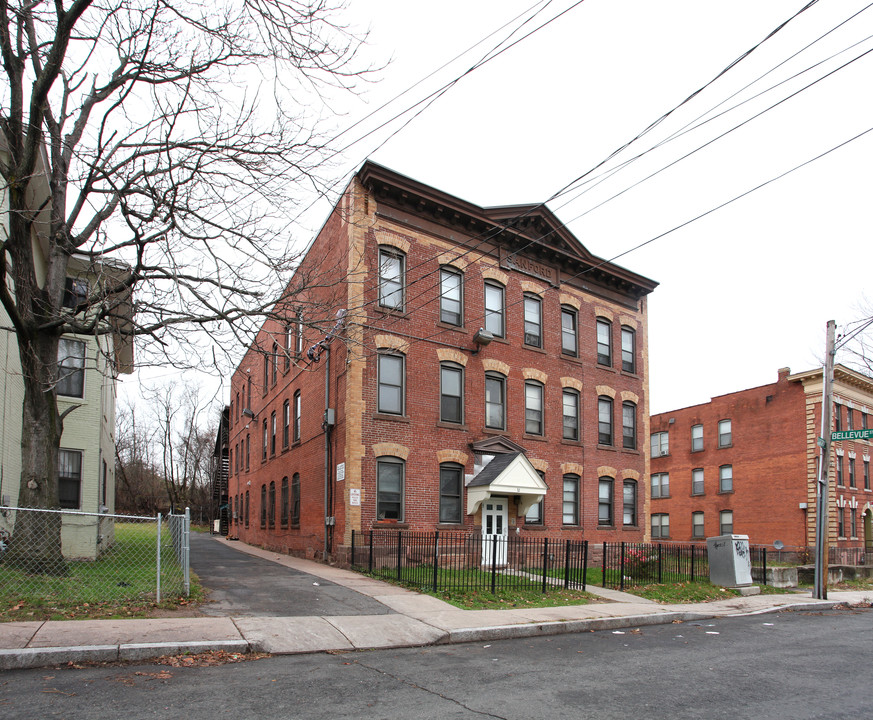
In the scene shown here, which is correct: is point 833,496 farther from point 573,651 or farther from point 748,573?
point 573,651

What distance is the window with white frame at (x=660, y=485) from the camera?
44719 mm

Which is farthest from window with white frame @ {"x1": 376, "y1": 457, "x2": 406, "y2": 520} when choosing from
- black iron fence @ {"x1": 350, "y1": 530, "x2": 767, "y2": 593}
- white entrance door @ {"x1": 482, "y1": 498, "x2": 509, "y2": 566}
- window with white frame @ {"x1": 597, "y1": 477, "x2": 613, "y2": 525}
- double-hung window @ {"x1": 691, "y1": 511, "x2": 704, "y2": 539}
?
double-hung window @ {"x1": 691, "y1": 511, "x2": 704, "y2": 539}

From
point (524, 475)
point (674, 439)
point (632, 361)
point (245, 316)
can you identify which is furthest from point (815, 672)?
point (674, 439)

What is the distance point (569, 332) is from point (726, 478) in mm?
20692

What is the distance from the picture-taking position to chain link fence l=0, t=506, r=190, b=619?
10.00 metres

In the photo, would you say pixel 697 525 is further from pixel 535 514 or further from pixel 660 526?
pixel 535 514

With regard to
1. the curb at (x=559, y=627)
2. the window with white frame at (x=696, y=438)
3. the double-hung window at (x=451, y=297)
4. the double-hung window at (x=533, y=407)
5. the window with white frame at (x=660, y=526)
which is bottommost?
the window with white frame at (x=660, y=526)

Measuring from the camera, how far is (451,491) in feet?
70.0

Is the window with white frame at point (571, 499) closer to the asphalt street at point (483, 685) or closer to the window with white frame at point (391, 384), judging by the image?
the window with white frame at point (391, 384)

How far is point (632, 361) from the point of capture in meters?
28.0

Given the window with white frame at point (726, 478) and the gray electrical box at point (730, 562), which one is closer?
the gray electrical box at point (730, 562)

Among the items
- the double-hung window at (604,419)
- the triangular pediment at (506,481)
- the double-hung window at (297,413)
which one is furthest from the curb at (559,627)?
the double-hung window at (297,413)

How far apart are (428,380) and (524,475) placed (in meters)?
4.04

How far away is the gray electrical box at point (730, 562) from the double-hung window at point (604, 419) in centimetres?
770
